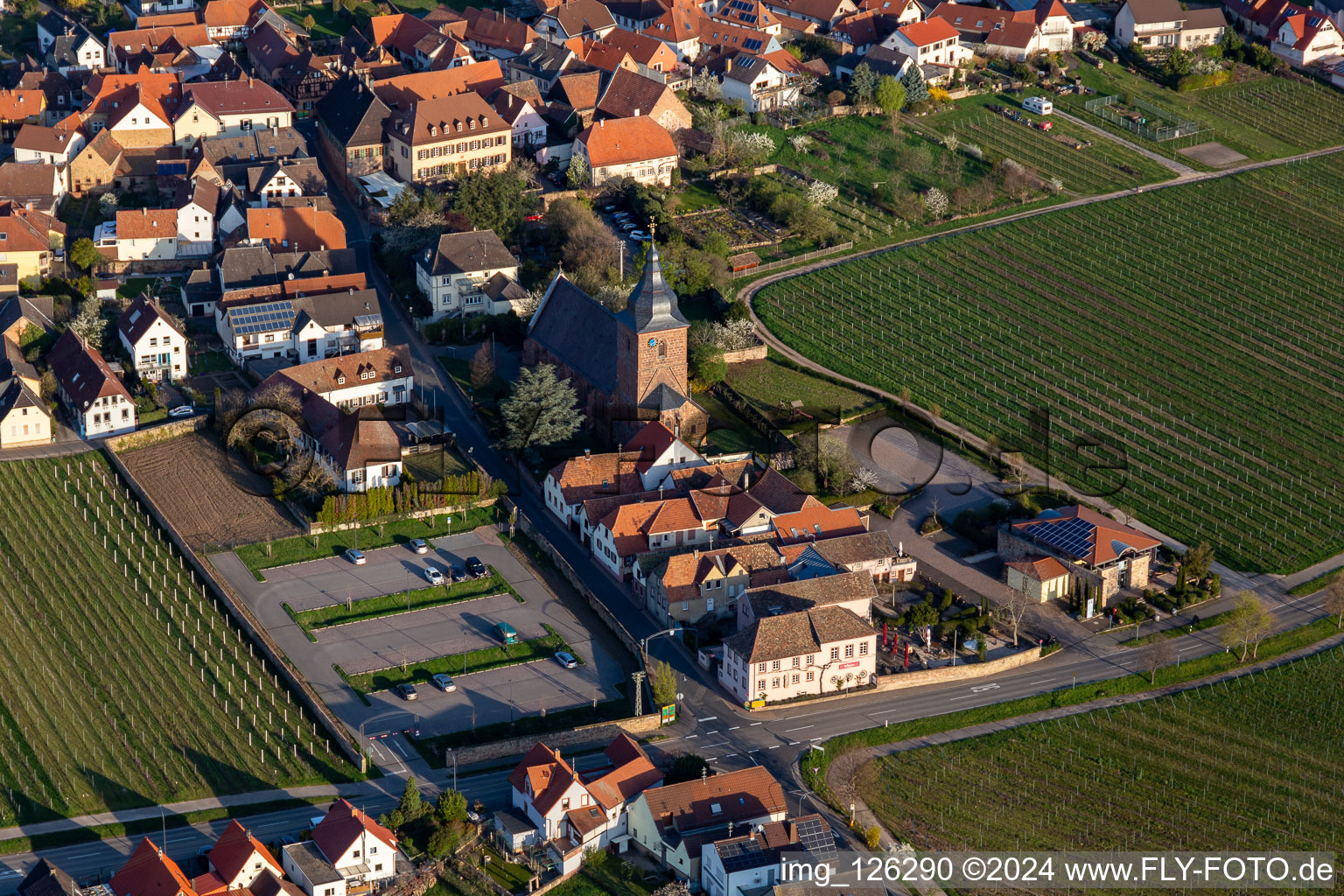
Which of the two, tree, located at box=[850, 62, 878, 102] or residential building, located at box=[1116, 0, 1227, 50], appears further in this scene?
residential building, located at box=[1116, 0, 1227, 50]

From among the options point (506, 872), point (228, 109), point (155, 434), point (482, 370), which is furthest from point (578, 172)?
point (506, 872)

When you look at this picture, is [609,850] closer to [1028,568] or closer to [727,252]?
[1028,568]

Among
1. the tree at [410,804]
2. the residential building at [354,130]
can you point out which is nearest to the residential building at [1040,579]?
the tree at [410,804]

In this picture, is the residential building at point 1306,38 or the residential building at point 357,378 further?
the residential building at point 1306,38

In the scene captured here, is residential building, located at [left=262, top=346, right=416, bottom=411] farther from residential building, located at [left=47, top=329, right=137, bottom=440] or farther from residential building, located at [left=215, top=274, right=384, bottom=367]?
residential building, located at [left=47, top=329, right=137, bottom=440]

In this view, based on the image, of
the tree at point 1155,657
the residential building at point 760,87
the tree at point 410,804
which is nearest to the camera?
the tree at point 410,804

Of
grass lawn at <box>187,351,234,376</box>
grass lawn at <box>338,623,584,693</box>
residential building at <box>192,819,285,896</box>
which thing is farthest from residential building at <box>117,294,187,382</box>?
residential building at <box>192,819,285,896</box>

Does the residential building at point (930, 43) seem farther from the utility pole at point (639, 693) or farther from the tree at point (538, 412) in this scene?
the utility pole at point (639, 693)

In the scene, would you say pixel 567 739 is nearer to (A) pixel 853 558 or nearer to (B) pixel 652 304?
(A) pixel 853 558
